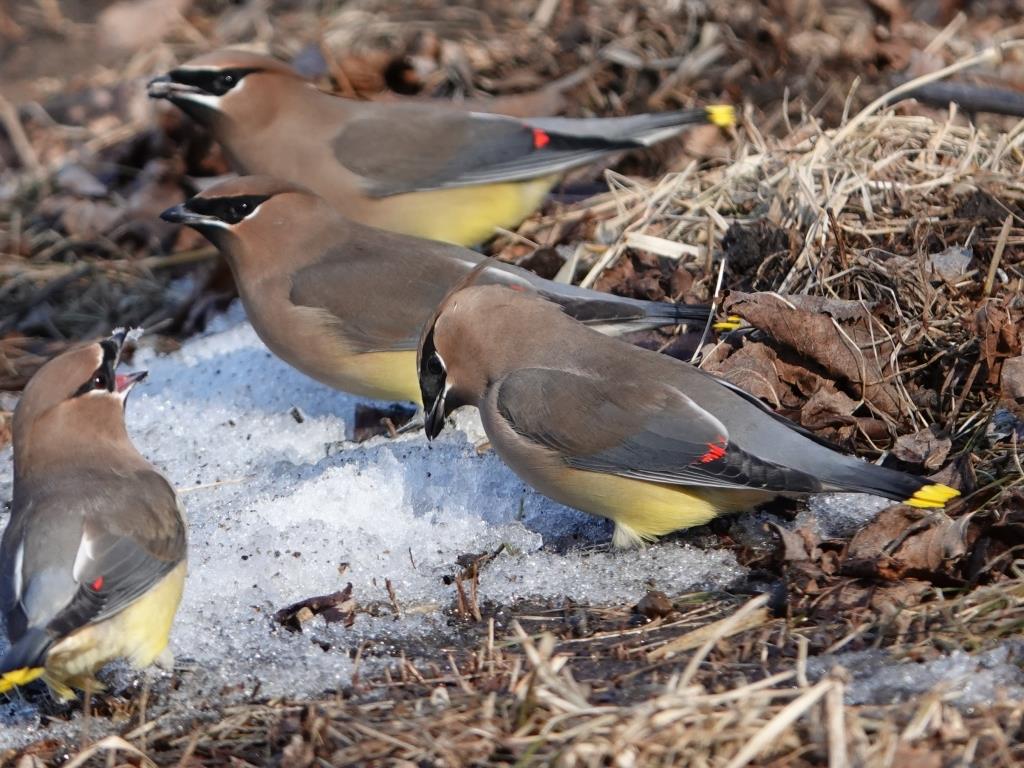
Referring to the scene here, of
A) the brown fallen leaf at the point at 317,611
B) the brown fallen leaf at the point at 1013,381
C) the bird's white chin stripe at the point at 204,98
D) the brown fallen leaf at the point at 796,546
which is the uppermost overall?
the brown fallen leaf at the point at 1013,381

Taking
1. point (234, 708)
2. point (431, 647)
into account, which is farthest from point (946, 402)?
point (234, 708)

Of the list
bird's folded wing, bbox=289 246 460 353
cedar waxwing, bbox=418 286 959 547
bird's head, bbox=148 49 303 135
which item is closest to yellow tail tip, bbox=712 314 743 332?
cedar waxwing, bbox=418 286 959 547

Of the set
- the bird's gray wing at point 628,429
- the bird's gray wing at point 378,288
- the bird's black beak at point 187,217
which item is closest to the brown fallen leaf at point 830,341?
the bird's gray wing at point 628,429

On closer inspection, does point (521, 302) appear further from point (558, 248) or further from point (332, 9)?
point (332, 9)

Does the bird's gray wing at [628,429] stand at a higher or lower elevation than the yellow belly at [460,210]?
higher

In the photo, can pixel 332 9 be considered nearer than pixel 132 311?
No

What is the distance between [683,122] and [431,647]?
323 cm

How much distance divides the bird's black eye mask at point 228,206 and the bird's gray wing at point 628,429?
1.52 metres

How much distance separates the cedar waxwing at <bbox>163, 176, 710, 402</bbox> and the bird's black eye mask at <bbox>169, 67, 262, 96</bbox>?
3.08 feet

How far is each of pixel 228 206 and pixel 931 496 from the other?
2.77 metres

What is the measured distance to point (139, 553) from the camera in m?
3.53

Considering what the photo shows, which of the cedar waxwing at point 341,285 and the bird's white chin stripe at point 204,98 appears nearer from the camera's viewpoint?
the cedar waxwing at point 341,285

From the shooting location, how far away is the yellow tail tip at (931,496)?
3.51 m

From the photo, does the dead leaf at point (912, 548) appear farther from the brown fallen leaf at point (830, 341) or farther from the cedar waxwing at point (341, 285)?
the cedar waxwing at point (341, 285)
